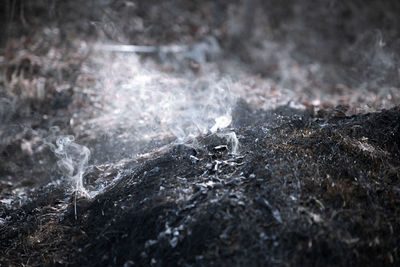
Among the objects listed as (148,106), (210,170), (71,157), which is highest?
(210,170)

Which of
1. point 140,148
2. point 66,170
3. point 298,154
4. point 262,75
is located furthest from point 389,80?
point 66,170

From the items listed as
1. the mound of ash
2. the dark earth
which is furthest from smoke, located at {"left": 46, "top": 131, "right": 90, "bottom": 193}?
the mound of ash

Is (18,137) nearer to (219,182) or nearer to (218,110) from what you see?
(218,110)

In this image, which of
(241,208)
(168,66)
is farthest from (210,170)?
(168,66)

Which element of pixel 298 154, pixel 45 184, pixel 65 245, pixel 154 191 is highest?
pixel 298 154

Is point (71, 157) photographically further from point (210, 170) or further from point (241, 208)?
point (241, 208)

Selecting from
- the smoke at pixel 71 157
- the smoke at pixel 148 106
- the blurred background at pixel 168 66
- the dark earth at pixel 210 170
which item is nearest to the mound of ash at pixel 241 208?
the dark earth at pixel 210 170
